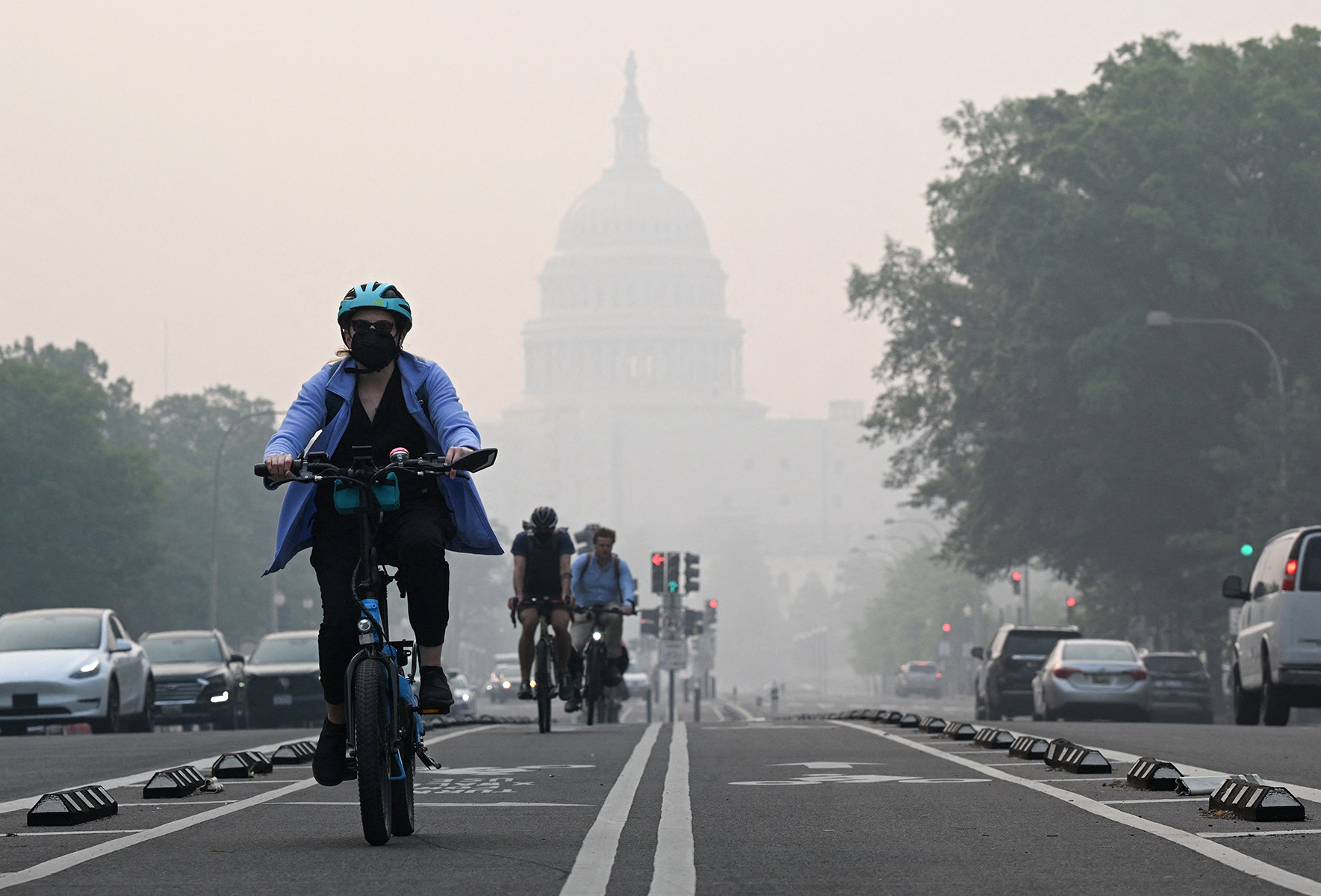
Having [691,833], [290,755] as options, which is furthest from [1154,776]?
[290,755]

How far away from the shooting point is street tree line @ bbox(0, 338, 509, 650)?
217 ft

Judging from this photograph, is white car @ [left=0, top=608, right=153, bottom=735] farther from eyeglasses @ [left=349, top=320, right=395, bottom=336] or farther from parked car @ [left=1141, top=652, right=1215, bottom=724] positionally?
parked car @ [left=1141, top=652, right=1215, bottom=724]

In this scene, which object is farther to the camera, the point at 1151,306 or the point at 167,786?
the point at 1151,306

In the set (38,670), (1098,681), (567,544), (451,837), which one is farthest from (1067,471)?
(451,837)

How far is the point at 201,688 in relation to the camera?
34.2 meters

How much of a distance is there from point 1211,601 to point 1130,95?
10470 millimetres

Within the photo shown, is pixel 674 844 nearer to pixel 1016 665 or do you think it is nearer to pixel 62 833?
pixel 62 833

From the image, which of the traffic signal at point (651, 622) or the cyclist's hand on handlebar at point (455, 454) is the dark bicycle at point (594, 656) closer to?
the cyclist's hand on handlebar at point (455, 454)

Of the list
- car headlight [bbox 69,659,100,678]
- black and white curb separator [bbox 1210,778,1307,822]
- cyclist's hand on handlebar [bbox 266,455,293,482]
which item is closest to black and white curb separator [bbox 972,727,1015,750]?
black and white curb separator [bbox 1210,778,1307,822]

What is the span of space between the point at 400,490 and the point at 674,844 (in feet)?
5.06

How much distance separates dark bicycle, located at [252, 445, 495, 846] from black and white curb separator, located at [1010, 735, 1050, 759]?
597 centimetres

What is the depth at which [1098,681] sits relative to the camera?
32031 mm

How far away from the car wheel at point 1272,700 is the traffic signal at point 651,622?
27.0 meters

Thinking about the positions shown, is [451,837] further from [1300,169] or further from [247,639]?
[247,639]
